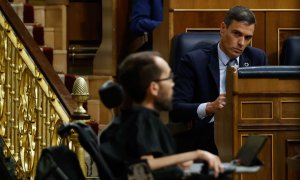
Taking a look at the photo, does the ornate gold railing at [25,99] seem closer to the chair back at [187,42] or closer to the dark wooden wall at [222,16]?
the chair back at [187,42]

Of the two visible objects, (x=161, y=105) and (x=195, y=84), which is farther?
(x=195, y=84)

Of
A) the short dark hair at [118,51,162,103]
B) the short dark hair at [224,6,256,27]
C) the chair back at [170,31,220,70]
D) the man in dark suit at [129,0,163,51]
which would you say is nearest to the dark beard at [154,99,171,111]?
the short dark hair at [118,51,162,103]

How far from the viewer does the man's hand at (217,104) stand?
20.0ft

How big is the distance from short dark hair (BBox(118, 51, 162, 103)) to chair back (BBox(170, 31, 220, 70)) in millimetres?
2330

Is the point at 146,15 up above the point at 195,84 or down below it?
above

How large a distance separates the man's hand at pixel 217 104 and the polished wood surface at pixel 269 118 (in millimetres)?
177

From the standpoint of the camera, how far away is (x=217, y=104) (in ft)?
20.1

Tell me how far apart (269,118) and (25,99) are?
223cm

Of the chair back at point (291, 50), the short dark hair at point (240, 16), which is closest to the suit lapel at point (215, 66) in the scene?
the short dark hair at point (240, 16)

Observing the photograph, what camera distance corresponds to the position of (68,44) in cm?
989

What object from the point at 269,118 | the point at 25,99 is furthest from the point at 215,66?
the point at 25,99

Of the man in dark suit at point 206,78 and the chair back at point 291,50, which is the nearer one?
the man in dark suit at point 206,78

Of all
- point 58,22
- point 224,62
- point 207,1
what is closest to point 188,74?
point 224,62

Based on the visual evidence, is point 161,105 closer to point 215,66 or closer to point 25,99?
point 215,66
